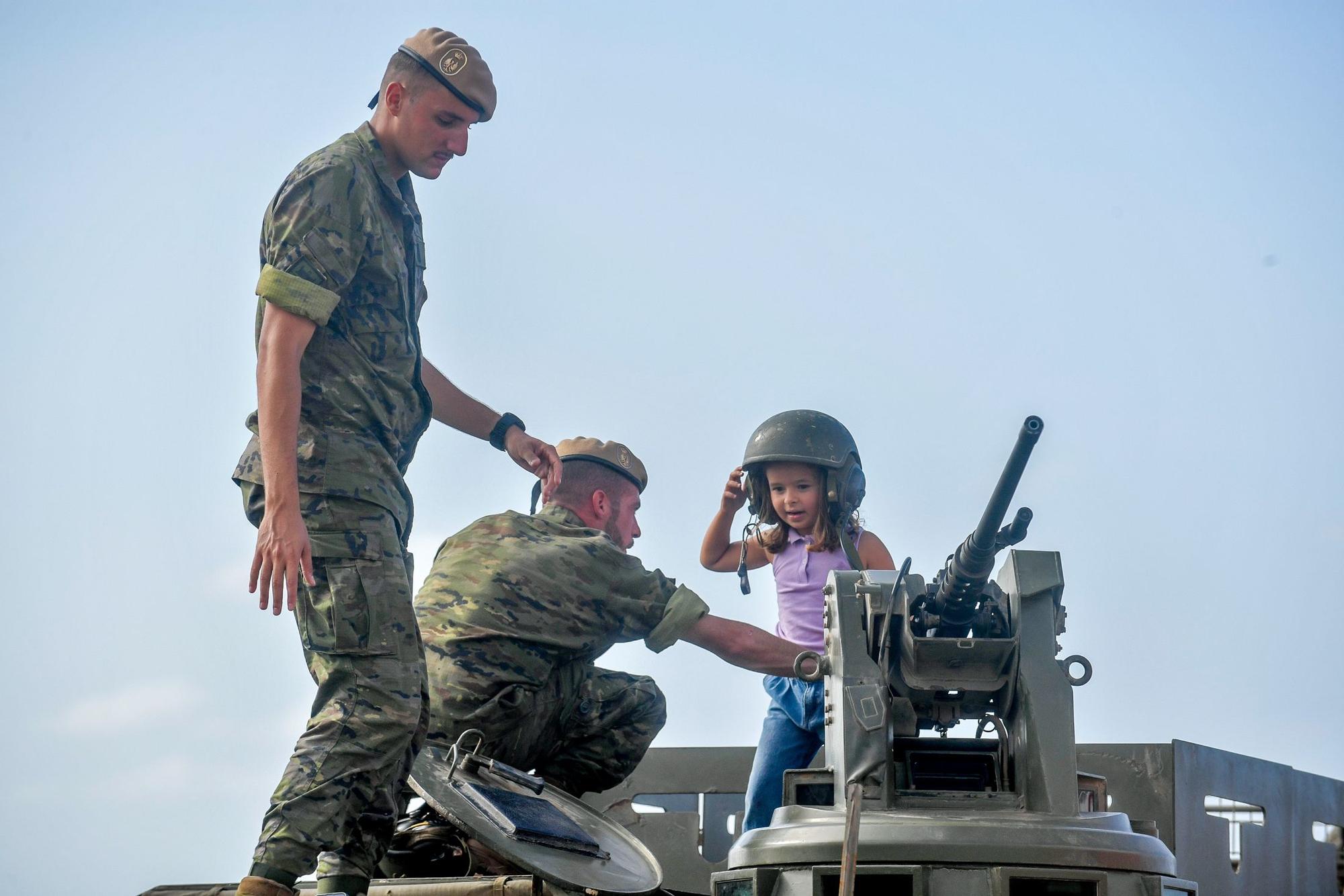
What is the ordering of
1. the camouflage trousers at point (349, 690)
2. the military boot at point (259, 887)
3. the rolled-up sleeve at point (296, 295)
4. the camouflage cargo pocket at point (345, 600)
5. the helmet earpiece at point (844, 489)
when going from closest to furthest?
the military boot at point (259, 887), the camouflage trousers at point (349, 690), the camouflage cargo pocket at point (345, 600), the rolled-up sleeve at point (296, 295), the helmet earpiece at point (844, 489)

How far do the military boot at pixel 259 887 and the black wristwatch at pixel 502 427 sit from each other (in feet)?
6.11

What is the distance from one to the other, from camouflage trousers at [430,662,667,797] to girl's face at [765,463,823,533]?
939 millimetres

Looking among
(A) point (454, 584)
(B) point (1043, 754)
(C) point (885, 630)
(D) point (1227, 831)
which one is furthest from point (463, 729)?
(D) point (1227, 831)

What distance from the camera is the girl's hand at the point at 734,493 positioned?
23.6 feet

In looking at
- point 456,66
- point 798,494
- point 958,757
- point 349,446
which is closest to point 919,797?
point 958,757

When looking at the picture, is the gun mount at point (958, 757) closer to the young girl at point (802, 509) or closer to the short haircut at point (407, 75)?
the young girl at point (802, 509)

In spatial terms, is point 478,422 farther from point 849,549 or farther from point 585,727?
point 849,549

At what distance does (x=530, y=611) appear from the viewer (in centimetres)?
612

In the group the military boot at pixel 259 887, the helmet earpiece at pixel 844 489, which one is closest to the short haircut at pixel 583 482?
the helmet earpiece at pixel 844 489

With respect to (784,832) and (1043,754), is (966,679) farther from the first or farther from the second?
(784,832)

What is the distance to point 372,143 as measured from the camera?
493 cm

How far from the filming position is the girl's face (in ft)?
22.5

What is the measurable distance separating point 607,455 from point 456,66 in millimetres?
2307

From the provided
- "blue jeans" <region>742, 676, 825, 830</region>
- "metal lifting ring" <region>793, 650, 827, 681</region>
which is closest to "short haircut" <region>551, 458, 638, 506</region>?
"blue jeans" <region>742, 676, 825, 830</region>
